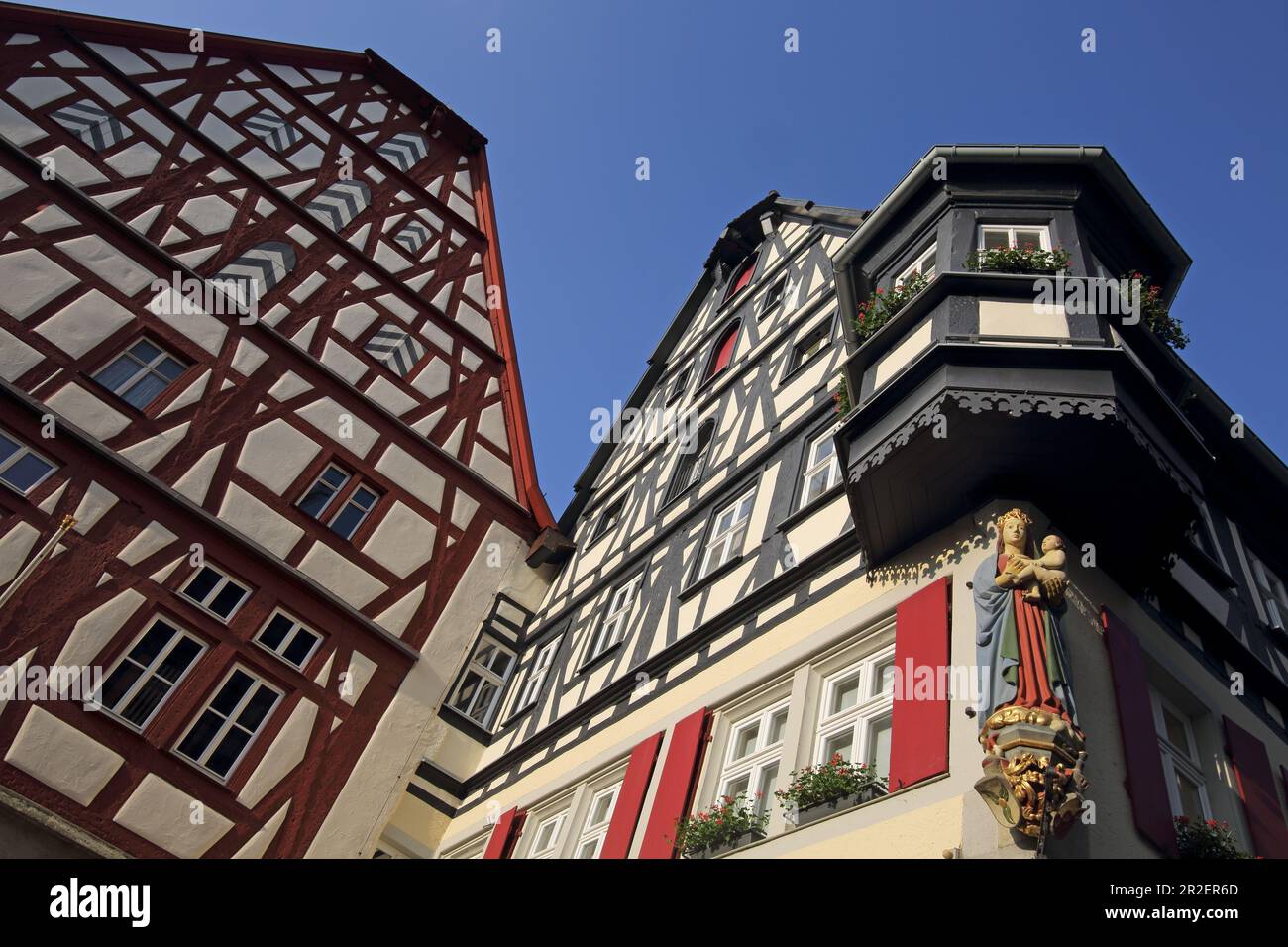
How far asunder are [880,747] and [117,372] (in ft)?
37.2

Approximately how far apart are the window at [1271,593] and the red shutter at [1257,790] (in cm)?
259

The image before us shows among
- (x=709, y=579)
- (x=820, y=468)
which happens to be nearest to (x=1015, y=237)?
(x=820, y=468)

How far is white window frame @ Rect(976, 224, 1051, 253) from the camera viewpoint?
31.5 ft

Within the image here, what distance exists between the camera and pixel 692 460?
50.2ft

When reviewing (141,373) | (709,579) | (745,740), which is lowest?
(745,740)

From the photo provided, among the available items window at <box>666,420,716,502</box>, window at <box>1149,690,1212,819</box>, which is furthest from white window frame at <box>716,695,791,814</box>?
window at <box>666,420,716,502</box>

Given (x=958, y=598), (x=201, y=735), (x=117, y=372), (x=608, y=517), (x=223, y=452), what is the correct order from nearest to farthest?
(x=958, y=598), (x=201, y=735), (x=117, y=372), (x=223, y=452), (x=608, y=517)

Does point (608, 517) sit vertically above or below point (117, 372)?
above

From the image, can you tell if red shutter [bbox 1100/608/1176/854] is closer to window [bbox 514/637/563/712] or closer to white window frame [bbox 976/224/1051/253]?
white window frame [bbox 976/224/1051/253]

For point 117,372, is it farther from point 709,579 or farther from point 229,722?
point 709,579
